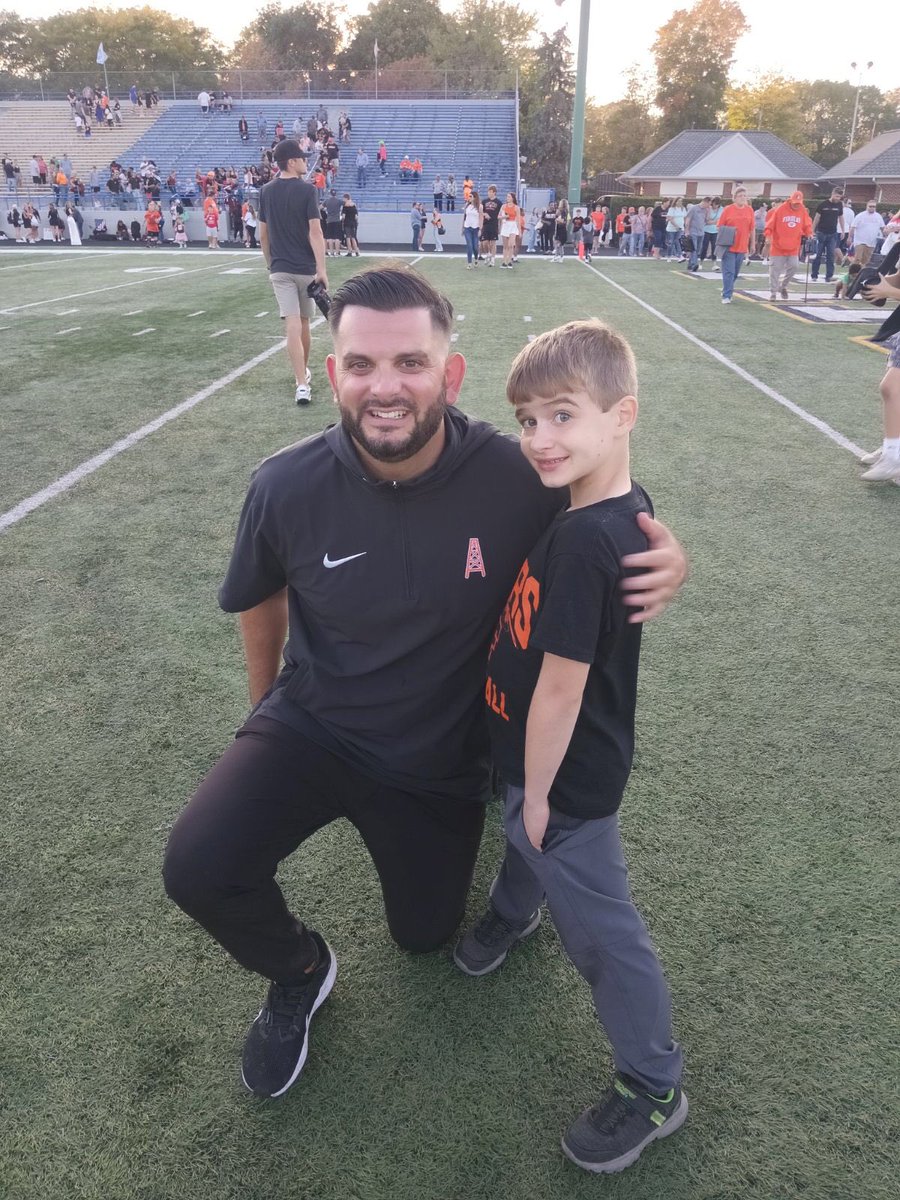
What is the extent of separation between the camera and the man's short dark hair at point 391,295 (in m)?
2.09

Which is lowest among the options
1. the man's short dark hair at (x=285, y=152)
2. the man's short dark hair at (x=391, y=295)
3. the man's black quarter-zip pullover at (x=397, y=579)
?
the man's black quarter-zip pullover at (x=397, y=579)

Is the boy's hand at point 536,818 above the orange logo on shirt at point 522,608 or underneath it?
underneath

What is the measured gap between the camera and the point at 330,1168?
71.3 inches

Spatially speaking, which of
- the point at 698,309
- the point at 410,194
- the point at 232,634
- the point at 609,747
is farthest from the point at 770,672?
the point at 410,194

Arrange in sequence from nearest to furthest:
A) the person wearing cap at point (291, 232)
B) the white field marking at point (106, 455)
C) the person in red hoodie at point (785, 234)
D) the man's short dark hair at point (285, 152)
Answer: the white field marking at point (106, 455), the man's short dark hair at point (285, 152), the person wearing cap at point (291, 232), the person in red hoodie at point (785, 234)

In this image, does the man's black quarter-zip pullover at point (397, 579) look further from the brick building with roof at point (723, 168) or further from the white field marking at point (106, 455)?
the brick building with roof at point (723, 168)

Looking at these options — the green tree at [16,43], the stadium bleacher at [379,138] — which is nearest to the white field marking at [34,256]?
the stadium bleacher at [379,138]

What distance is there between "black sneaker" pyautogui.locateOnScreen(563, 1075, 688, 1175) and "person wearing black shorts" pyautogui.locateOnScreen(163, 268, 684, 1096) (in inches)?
24.4

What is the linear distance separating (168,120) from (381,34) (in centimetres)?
4164

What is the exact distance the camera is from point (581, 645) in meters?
1.67

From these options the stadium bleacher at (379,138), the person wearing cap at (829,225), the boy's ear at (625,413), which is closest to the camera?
the boy's ear at (625,413)

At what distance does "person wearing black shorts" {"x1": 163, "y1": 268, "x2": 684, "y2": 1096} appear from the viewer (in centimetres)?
204

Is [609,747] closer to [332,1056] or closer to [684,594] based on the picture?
[332,1056]

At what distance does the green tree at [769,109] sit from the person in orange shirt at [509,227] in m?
67.1
